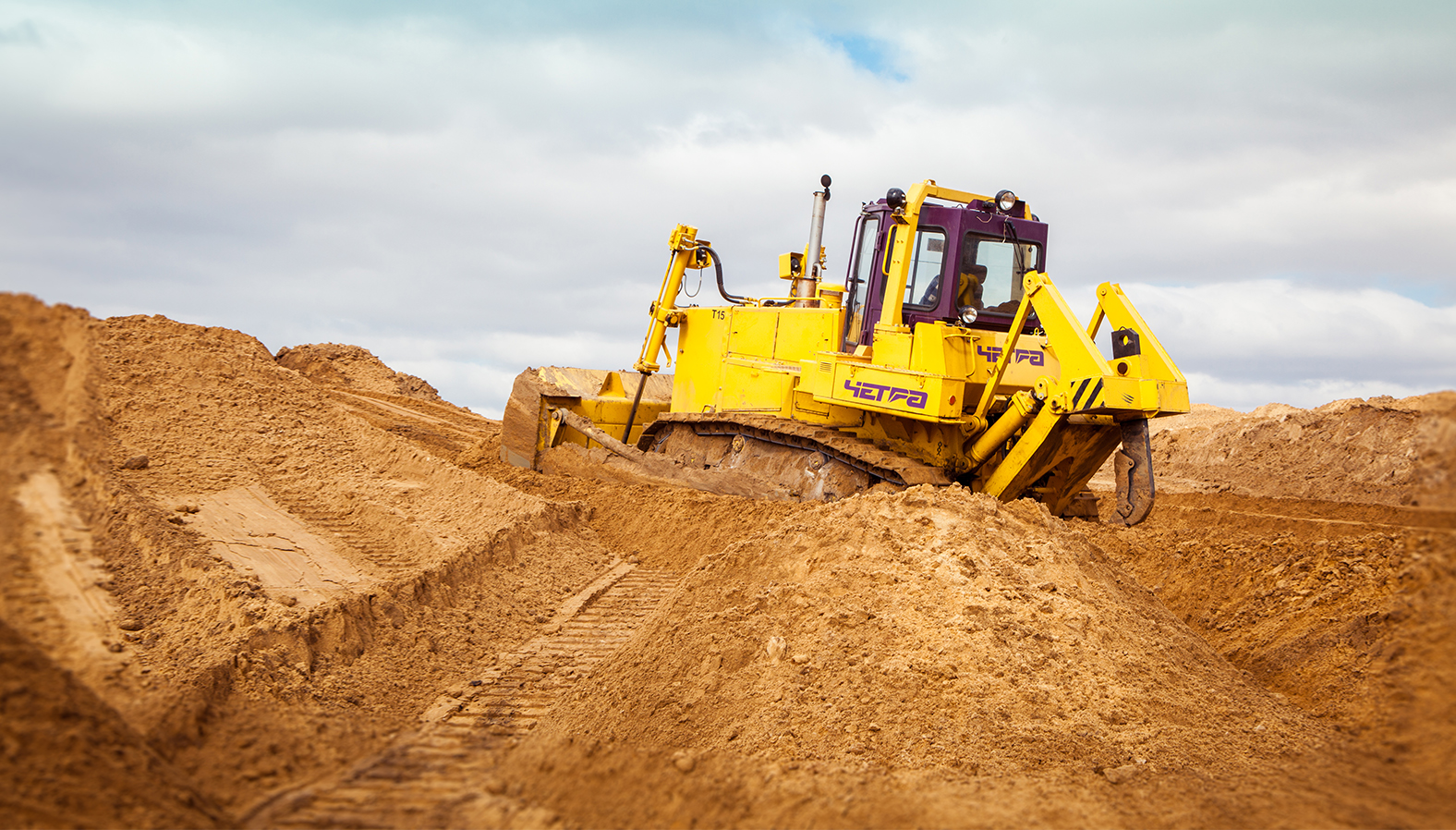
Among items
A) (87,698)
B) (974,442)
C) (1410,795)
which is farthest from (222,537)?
(1410,795)

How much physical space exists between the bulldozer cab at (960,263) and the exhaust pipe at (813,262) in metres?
1.50

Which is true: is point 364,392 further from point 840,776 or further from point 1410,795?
point 1410,795

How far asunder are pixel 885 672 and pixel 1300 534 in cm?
787

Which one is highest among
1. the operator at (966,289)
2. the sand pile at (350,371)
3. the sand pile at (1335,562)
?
the operator at (966,289)

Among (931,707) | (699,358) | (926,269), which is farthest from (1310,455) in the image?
(931,707)

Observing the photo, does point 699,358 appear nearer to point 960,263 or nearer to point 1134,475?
point 960,263

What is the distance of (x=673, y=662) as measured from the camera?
5215mm

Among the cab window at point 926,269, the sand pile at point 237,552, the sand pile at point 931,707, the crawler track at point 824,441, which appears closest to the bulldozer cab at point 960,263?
the cab window at point 926,269

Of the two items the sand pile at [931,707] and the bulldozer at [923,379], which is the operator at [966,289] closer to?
the bulldozer at [923,379]

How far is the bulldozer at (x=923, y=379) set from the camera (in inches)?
295

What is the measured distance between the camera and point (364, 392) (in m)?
18.2

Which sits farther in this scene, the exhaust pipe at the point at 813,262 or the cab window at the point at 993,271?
the exhaust pipe at the point at 813,262

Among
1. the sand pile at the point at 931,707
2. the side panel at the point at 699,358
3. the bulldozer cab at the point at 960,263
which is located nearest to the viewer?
the sand pile at the point at 931,707

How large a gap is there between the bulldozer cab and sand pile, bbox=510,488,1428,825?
305 centimetres
